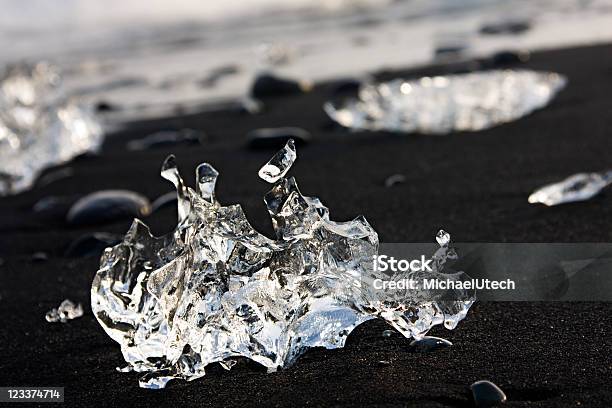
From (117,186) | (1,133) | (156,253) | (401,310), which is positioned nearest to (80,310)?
(156,253)

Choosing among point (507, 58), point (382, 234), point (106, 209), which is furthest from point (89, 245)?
point (507, 58)

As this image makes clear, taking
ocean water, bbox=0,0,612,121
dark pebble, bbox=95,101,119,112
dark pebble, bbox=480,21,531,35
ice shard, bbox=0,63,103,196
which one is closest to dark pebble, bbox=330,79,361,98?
ocean water, bbox=0,0,612,121

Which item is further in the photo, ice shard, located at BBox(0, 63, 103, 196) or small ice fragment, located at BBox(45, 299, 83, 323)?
ice shard, located at BBox(0, 63, 103, 196)

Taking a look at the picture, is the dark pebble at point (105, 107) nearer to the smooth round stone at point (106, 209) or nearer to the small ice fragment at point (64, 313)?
the smooth round stone at point (106, 209)

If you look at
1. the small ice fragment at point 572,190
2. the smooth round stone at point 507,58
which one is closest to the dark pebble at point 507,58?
the smooth round stone at point 507,58

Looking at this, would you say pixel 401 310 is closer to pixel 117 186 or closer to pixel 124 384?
pixel 124 384

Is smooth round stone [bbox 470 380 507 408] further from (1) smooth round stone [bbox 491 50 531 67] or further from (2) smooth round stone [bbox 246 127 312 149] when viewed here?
(1) smooth round stone [bbox 491 50 531 67]
